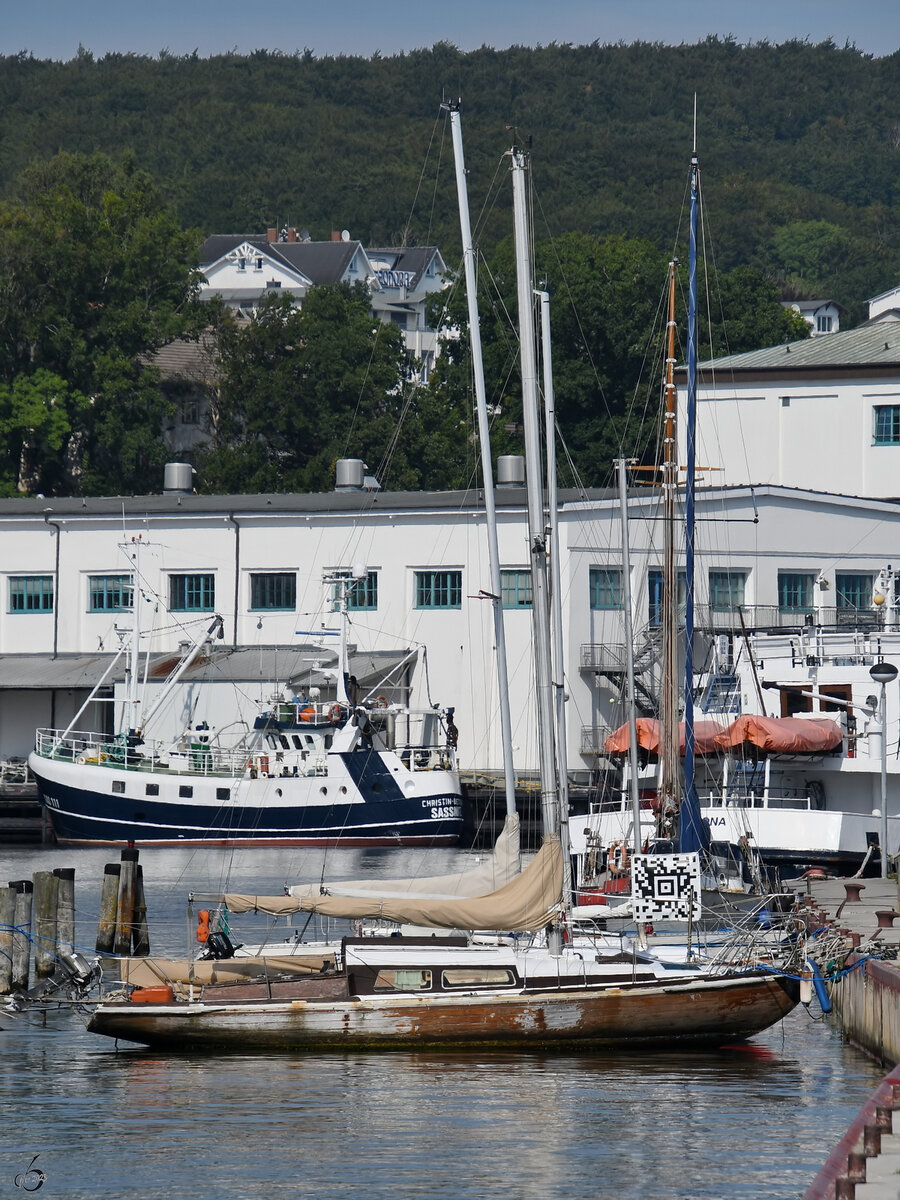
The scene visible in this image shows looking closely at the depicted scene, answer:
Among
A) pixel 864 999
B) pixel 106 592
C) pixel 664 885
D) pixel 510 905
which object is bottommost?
pixel 864 999

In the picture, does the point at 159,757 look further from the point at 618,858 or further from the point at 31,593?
the point at 618,858

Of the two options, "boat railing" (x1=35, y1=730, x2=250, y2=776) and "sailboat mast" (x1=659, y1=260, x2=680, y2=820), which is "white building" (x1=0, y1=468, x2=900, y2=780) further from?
"sailboat mast" (x1=659, y1=260, x2=680, y2=820)

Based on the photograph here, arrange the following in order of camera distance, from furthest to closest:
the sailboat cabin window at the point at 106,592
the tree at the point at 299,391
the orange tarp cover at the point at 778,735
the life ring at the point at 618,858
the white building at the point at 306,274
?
the white building at the point at 306,274 → the tree at the point at 299,391 → the sailboat cabin window at the point at 106,592 → the orange tarp cover at the point at 778,735 → the life ring at the point at 618,858

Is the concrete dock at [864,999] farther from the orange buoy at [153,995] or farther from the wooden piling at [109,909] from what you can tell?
the wooden piling at [109,909]

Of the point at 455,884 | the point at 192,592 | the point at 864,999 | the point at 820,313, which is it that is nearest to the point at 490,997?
the point at 455,884

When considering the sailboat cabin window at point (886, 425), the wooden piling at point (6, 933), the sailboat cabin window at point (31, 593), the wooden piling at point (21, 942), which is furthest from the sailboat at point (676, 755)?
the sailboat cabin window at point (886, 425)

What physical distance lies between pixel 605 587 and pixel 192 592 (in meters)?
15.3

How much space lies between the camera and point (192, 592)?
7125 cm

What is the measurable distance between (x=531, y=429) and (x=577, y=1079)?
9.54 m

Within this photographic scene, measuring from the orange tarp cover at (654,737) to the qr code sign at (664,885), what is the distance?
18.4 meters

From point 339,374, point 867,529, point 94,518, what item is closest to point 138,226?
point 339,374

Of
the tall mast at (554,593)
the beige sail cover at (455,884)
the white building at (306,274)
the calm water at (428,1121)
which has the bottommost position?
the calm water at (428,1121)

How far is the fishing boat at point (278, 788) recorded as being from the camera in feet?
200

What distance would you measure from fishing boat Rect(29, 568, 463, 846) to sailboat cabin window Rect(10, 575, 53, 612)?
37.5 feet
